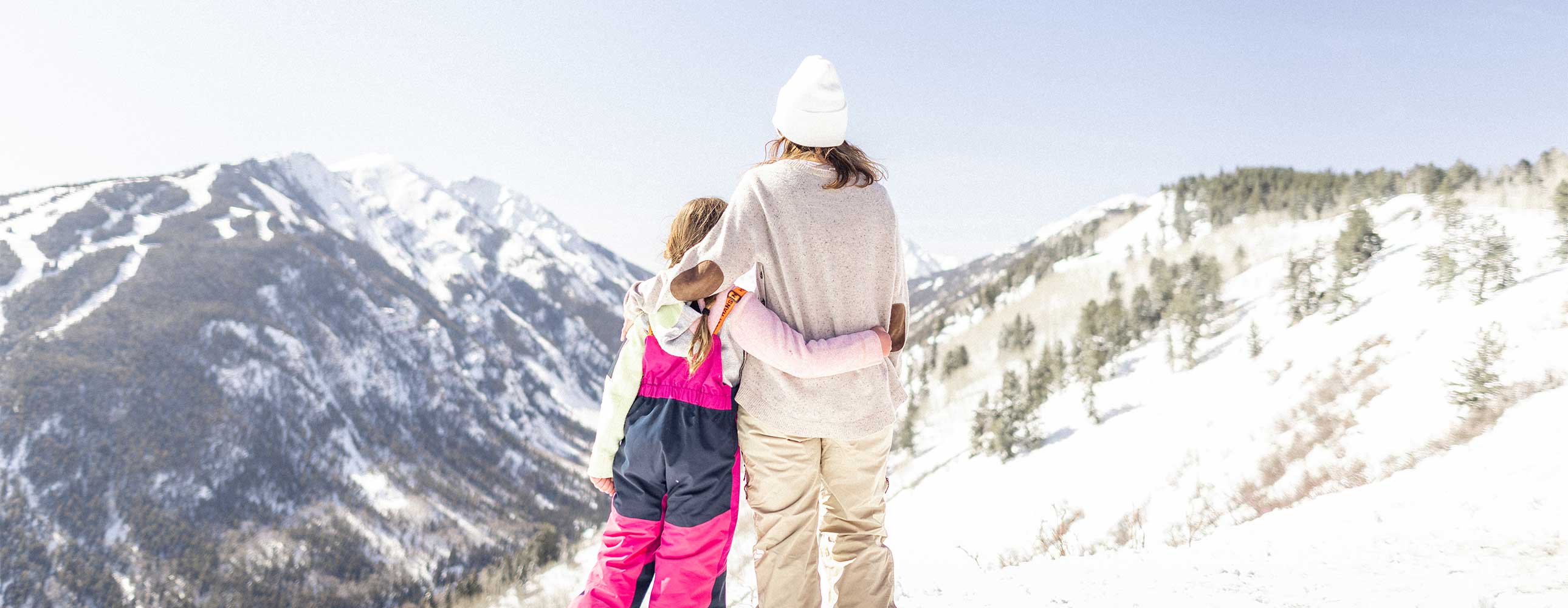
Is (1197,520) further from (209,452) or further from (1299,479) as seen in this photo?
(209,452)

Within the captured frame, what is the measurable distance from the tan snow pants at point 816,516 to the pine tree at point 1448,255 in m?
20.6

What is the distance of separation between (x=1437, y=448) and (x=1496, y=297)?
10490 mm

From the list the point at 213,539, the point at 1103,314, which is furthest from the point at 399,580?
the point at 1103,314

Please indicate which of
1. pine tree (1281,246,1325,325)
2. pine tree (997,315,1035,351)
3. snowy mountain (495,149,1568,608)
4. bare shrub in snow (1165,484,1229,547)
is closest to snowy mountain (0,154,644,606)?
pine tree (997,315,1035,351)

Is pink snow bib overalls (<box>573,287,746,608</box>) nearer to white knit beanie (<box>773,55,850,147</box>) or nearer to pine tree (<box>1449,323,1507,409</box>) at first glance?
white knit beanie (<box>773,55,850,147</box>)

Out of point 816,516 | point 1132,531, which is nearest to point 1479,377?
point 1132,531

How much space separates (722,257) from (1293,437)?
526 inches

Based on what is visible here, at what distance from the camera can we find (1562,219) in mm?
16188

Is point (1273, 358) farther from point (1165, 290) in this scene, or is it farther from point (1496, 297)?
point (1165, 290)

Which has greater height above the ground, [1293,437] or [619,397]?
[619,397]

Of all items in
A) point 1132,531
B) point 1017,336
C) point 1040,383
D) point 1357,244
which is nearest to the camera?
point 1132,531

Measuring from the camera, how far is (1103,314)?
1657 inches

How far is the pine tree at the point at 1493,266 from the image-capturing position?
49.2 feet

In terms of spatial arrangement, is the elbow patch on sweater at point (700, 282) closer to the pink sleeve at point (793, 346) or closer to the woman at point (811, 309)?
the woman at point (811, 309)
